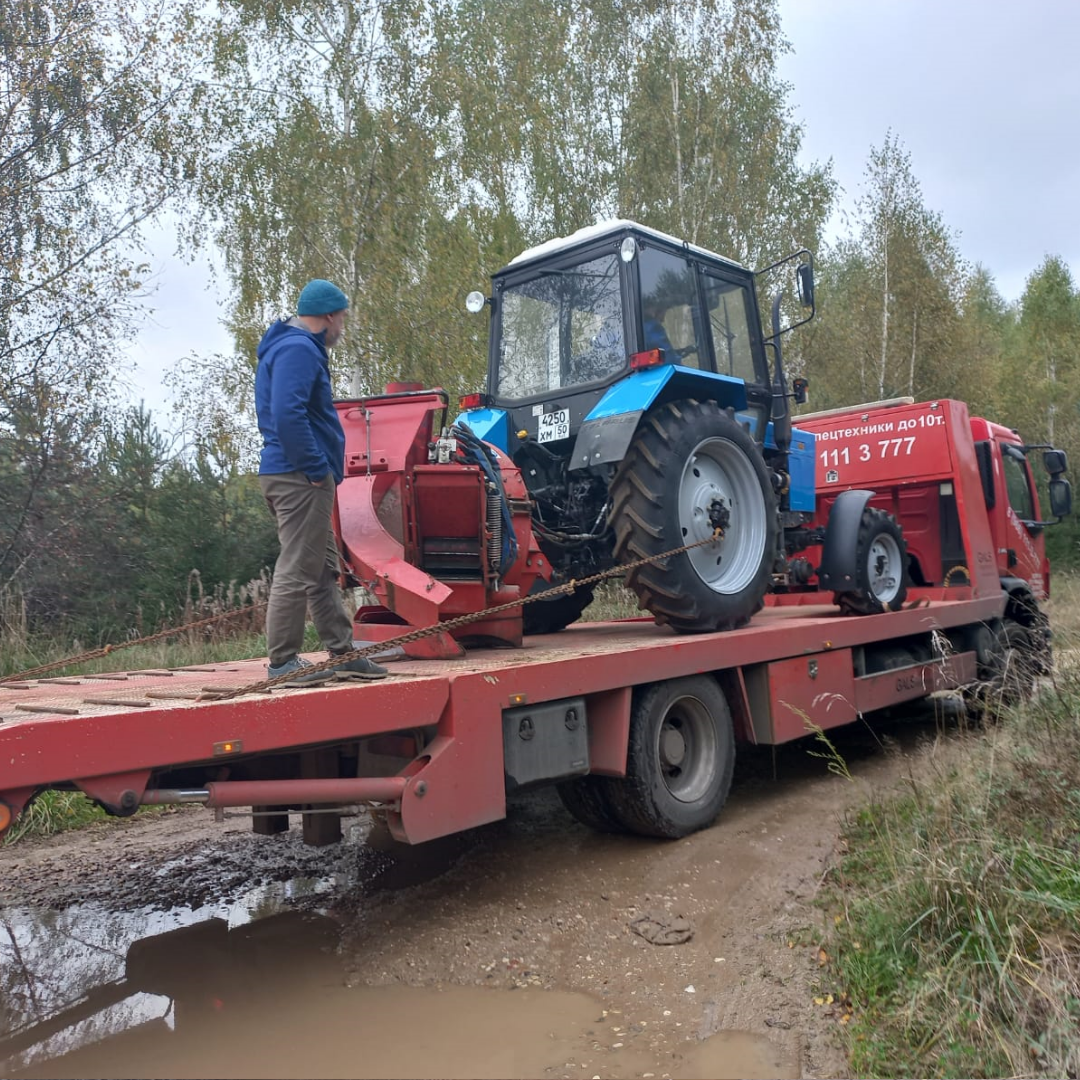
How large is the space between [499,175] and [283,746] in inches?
587

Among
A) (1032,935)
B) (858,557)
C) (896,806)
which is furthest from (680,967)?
(858,557)

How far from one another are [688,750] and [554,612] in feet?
6.35

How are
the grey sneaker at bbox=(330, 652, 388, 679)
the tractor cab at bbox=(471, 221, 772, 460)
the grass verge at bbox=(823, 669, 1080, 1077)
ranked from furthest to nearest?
the tractor cab at bbox=(471, 221, 772, 460)
the grey sneaker at bbox=(330, 652, 388, 679)
the grass verge at bbox=(823, 669, 1080, 1077)

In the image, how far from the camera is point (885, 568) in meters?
7.02

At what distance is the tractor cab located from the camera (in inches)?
222

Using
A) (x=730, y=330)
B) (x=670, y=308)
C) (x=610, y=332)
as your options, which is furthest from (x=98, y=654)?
(x=730, y=330)

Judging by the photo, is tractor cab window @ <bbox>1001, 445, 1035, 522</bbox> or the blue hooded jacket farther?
tractor cab window @ <bbox>1001, 445, 1035, 522</bbox>

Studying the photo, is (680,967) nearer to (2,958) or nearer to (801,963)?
(801,963)

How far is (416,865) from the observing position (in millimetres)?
4633

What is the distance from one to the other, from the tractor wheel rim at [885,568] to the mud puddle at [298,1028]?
443cm

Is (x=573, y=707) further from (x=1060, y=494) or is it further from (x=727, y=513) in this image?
(x=1060, y=494)

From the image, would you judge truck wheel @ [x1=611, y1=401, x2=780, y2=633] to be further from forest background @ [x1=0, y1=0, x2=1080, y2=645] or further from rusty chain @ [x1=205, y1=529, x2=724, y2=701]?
forest background @ [x1=0, y1=0, x2=1080, y2=645]

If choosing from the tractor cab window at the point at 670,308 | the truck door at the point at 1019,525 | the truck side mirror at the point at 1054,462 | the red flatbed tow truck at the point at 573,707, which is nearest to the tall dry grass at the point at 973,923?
the red flatbed tow truck at the point at 573,707

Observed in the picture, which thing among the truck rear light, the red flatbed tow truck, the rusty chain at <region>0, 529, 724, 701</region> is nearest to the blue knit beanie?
the rusty chain at <region>0, 529, 724, 701</region>
